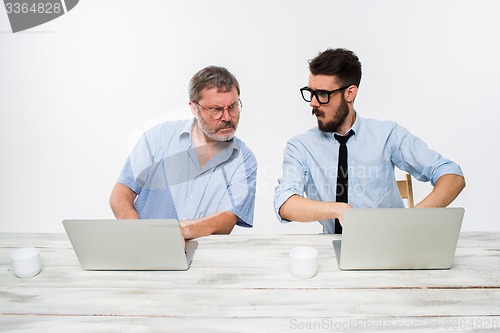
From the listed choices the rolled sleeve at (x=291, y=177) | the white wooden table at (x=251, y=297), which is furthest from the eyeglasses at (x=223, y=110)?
the white wooden table at (x=251, y=297)

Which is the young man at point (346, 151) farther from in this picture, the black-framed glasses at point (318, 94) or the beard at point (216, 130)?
the beard at point (216, 130)

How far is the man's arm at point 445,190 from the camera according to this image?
1848 mm

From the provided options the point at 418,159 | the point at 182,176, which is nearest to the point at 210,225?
the point at 182,176

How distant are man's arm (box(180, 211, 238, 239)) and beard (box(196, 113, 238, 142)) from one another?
370 millimetres

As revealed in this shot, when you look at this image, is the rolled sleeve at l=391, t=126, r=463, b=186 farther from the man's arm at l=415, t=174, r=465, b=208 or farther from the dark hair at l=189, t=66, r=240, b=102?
the dark hair at l=189, t=66, r=240, b=102

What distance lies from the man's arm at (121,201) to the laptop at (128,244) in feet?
2.77

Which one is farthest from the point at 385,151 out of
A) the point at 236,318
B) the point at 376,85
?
the point at 236,318

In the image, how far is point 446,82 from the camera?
2.04m

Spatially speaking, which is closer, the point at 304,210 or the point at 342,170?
the point at 304,210

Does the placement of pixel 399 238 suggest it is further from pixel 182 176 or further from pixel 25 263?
pixel 182 176

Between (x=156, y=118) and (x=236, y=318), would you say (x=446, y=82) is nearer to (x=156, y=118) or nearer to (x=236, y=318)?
(x=156, y=118)

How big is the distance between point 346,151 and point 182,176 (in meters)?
0.80

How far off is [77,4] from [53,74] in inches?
13.9

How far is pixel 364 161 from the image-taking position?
204cm
